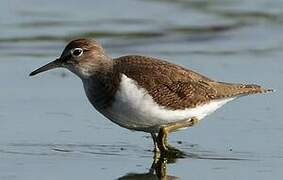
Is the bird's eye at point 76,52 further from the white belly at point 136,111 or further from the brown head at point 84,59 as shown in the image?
the white belly at point 136,111

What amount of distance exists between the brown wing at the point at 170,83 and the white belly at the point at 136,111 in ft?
0.25

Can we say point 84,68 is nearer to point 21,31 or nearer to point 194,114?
point 194,114

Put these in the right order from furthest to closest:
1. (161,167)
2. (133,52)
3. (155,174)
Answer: (133,52) < (161,167) < (155,174)

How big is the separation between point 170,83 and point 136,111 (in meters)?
0.59

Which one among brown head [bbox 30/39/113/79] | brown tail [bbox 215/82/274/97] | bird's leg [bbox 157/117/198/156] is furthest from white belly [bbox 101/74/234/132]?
brown tail [bbox 215/82/274/97]

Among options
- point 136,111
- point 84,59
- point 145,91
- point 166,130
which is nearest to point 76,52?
point 84,59

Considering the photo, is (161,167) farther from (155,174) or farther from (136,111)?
(136,111)

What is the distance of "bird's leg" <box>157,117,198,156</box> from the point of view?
10.4 metres

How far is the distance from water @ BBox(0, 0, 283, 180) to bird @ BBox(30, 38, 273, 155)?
35cm

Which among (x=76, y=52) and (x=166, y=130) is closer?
(x=166, y=130)

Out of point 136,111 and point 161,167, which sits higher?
point 136,111

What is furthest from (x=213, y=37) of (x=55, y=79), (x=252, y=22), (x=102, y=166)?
(x=102, y=166)

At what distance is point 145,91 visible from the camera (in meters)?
10.1

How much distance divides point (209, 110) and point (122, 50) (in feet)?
15.3
